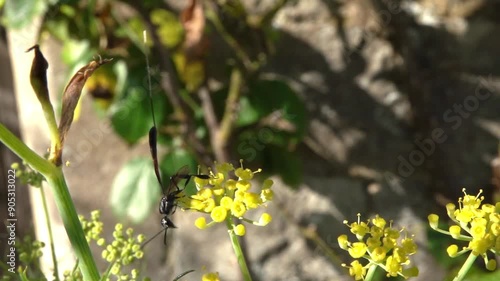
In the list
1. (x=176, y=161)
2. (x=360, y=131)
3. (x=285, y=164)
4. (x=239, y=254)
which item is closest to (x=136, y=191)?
(x=176, y=161)

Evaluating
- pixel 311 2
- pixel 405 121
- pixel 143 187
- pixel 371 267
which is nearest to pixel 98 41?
pixel 143 187

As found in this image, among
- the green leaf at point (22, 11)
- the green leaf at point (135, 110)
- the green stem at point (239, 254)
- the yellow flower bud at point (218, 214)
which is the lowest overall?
the green stem at point (239, 254)

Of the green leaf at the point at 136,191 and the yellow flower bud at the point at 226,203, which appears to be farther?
the green leaf at the point at 136,191

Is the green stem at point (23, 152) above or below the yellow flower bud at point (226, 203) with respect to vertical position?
above

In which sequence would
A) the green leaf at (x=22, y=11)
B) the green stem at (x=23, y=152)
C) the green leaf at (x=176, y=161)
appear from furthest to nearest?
the green leaf at (x=176, y=161), the green leaf at (x=22, y=11), the green stem at (x=23, y=152)

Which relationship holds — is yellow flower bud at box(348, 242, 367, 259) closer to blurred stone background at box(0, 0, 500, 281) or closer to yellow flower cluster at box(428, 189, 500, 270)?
yellow flower cluster at box(428, 189, 500, 270)

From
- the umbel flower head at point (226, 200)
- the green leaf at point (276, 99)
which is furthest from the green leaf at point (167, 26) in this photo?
the umbel flower head at point (226, 200)

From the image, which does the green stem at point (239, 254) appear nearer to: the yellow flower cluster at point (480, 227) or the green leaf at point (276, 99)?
the yellow flower cluster at point (480, 227)
